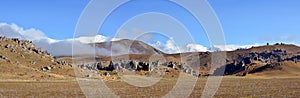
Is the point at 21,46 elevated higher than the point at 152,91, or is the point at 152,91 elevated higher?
the point at 21,46

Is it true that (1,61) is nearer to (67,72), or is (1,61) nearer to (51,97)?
(67,72)

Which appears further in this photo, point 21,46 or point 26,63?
point 21,46

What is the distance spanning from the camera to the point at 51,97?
127 feet

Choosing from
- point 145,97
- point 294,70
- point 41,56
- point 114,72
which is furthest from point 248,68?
point 145,97

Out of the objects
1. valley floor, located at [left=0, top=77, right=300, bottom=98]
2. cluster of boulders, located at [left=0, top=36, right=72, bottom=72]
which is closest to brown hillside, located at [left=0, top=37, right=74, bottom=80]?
cluster of boulders, located at [left=0, top=36, right=72, bottom=72]

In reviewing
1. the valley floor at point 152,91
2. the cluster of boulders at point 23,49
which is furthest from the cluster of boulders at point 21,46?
the valley floor at point 152,91

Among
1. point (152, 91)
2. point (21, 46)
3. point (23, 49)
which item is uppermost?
point (21, 46)

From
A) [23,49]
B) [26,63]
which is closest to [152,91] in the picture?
[26,63]

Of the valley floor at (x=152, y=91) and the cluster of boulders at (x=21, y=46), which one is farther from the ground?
the cluster of boulders at (x=21, y=46)

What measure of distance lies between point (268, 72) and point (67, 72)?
79.6 metres

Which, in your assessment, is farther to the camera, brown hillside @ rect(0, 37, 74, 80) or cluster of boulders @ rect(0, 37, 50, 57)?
cluster of boulders @ rect(0, 37, 50, 57)

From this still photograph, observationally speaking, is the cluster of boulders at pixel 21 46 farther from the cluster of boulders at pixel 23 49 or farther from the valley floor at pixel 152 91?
the valley floor at pixel 152 91

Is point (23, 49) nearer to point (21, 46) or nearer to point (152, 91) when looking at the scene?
point (21, 46)

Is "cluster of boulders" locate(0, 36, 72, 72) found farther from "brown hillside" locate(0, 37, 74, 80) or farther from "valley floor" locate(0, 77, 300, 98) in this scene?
"valley floor" locate(0, 77, 300, 98)
